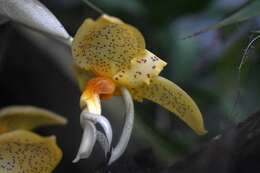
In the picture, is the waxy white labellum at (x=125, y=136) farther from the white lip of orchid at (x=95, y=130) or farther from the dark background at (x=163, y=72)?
the dark background at (x=163, y=72)

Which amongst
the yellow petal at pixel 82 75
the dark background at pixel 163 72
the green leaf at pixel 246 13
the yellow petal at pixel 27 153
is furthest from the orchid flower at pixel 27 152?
the dark background at pixel 163 72

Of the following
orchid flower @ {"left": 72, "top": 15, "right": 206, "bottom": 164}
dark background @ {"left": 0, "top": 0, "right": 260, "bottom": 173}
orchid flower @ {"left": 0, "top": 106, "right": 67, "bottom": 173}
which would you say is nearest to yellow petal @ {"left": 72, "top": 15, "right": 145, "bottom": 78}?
orchid flower @ {"left": 72, "top": 15, "right": 206, "bottom": 164}

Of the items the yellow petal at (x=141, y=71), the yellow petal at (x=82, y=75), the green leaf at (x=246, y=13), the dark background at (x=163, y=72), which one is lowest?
the dark background at (x=163, y=72)

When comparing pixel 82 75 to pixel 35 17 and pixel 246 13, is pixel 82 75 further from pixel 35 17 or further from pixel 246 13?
pixel 246 13

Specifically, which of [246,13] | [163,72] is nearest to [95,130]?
[246,13]

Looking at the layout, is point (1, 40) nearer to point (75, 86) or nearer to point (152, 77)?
point (75, 86)


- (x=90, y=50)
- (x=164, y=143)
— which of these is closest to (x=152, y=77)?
(x=90, y=50)
